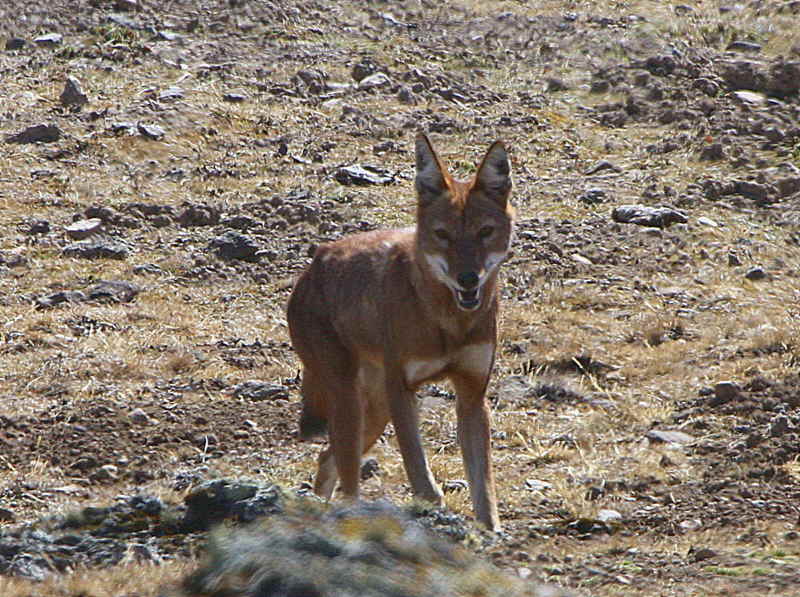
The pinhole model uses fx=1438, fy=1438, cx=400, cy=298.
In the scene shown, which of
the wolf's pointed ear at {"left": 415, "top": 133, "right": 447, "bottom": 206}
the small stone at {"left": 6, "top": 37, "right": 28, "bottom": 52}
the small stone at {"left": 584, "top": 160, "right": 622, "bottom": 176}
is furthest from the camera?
the small stone at {"left": 6, "top": 37, "right": 28, "bottom": 52}

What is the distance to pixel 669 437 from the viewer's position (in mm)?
9109

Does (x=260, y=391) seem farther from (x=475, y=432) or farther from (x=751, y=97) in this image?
(x=751, y=97)

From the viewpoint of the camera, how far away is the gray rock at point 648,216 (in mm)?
14039

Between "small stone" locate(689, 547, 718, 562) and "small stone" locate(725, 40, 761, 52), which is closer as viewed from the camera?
"small stone" locate(689, 547, 718, 562)

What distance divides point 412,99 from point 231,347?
7.26m

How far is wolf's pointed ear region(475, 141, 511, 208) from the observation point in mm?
7941

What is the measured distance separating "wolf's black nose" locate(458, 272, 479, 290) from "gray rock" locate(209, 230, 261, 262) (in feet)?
19.2

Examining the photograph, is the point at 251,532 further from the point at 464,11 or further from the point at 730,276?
the point at 464,11

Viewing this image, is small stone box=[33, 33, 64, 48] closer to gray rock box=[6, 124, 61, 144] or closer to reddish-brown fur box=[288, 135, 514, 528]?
gray rock box=[6, 124, 61, 144]

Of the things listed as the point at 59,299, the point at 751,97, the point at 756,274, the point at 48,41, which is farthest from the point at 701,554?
the point at 48,41

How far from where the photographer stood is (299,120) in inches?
667

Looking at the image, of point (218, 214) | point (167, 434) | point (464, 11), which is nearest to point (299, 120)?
point (218, 214)

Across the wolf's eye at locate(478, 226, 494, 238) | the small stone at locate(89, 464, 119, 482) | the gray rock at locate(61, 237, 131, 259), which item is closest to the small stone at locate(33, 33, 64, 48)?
the gray rock at locate(61, 237, 131, 259)

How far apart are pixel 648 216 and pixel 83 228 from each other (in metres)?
5.43
